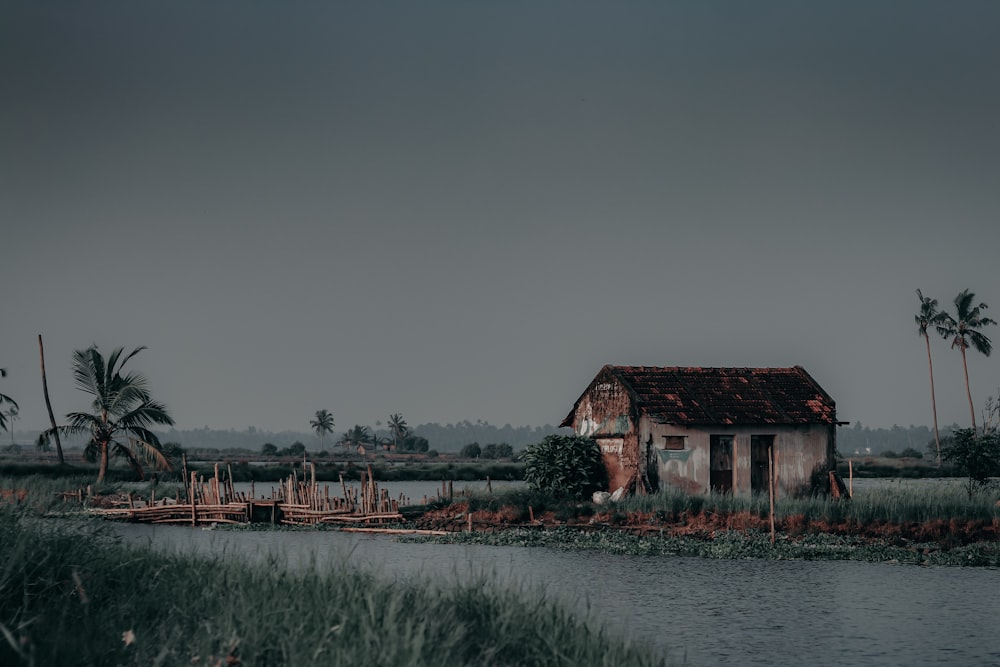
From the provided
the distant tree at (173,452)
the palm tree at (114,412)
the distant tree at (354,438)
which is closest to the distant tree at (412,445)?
the distant tree at (354,438)

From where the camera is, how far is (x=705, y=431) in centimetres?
4128

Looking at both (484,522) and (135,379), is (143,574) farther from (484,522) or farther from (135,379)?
(135,379)

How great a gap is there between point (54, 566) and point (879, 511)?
2650 cm

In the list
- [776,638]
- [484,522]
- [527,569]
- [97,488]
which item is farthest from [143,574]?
[97,488]

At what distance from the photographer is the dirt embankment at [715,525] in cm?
3244

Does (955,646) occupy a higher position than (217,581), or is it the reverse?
(217,581)

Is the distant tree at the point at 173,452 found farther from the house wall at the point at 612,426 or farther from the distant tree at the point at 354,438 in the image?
the distant tree at the point at 354,438

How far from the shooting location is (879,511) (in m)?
35.1

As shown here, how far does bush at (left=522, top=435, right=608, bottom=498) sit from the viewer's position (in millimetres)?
41750

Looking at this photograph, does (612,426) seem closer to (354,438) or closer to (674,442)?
(674,442)

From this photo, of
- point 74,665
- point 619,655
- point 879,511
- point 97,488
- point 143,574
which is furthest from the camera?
point 97,488

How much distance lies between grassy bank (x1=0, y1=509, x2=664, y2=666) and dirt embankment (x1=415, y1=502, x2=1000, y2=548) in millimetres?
19201

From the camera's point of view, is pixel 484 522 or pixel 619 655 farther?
pixel 484 522

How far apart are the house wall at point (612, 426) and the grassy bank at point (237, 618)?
81.0 feet
